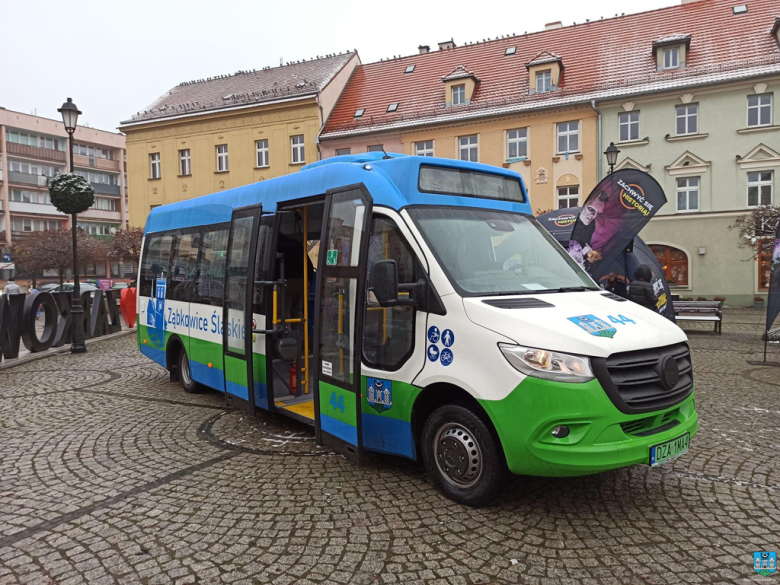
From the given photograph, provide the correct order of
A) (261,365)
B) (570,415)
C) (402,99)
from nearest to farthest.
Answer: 1. (570,415)
2. (261,365)
3. (402,99)

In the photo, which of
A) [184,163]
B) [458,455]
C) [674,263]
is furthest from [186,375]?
[184,163]

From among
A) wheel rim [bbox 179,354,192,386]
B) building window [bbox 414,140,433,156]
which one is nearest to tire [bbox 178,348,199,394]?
wheel rim [bbox 179,354,192,386]

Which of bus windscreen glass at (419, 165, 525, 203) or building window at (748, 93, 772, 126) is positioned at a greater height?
building window at (748, 93, 772, 126)

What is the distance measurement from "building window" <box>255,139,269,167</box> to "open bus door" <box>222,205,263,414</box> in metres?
29.0

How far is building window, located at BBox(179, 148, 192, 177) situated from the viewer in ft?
122

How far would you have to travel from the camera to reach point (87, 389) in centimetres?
905

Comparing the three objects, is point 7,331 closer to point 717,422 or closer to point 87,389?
point 87,389

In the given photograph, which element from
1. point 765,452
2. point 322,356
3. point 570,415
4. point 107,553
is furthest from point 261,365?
point 765,452

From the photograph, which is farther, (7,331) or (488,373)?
(7,331)

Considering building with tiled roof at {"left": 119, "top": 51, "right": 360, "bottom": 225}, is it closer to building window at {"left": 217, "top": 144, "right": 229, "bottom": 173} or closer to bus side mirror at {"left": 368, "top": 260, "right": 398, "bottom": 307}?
building window at {"left": 217, "top": 144, "right": 229, "bottom": 173}

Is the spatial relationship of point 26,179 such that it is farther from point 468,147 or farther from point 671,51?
point 671,51

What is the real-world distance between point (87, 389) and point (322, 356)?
5649 millimetres

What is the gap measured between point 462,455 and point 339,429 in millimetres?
1324

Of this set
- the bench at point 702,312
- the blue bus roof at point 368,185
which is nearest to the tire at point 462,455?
the blue bus roof at point 368,185
